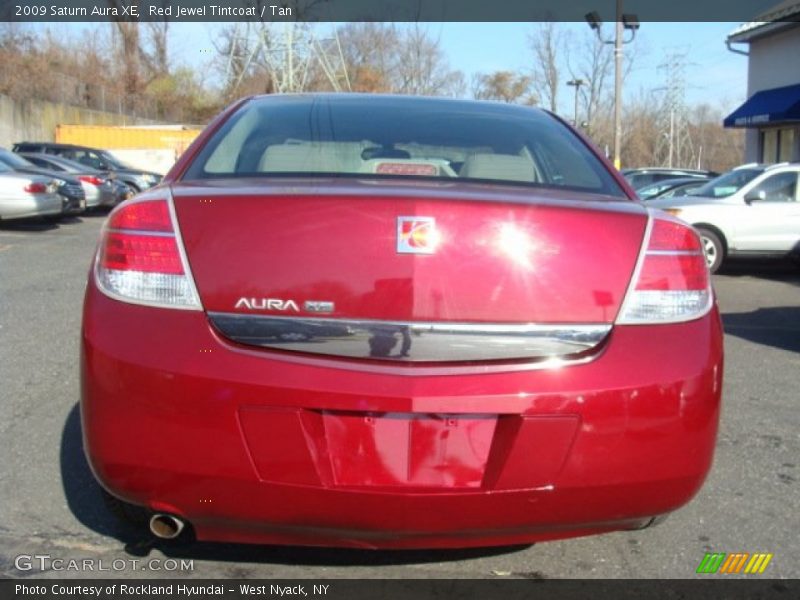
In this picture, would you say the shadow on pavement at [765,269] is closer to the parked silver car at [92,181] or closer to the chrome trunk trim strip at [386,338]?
the chrome trunk trim strip at [386,338]

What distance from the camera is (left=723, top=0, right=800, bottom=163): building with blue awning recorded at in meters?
21.3

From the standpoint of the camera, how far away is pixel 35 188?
1373 centimetres

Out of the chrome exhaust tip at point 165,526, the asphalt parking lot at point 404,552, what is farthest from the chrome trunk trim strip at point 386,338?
the asphalt parking lot at point 404,552

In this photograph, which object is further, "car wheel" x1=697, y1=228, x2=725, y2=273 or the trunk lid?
"car wheel" x1=697, y1=228, x2=725, y2=273

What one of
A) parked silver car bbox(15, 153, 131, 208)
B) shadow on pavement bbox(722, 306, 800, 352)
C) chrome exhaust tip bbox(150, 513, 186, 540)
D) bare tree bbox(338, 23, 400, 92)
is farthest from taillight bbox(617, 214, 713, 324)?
bare tree bbox(338, 23, 400, 92)

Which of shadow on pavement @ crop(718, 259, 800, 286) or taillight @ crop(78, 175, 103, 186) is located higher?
taillight @ crop(78, 175, 103, 186)

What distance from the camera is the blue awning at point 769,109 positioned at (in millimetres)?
20562

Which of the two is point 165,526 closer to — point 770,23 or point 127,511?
point 127,511

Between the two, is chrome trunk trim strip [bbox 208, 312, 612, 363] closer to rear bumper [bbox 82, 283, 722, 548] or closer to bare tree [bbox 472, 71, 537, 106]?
rear bumper [bbox 82, 283, 722, 548]

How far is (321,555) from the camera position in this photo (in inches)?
115

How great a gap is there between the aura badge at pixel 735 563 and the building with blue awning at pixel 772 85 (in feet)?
65.5

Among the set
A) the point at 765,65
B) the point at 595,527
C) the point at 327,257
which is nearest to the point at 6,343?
the point at 327,257

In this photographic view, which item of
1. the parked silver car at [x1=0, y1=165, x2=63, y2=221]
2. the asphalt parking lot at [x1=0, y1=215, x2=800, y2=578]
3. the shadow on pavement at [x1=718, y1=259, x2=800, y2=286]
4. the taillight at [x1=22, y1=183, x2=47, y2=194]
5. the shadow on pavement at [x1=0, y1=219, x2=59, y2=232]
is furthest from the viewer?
the shadow on pavement at [x1=0, y1=219, x2=59, y2=232]

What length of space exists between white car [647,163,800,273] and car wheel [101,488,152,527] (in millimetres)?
9647
